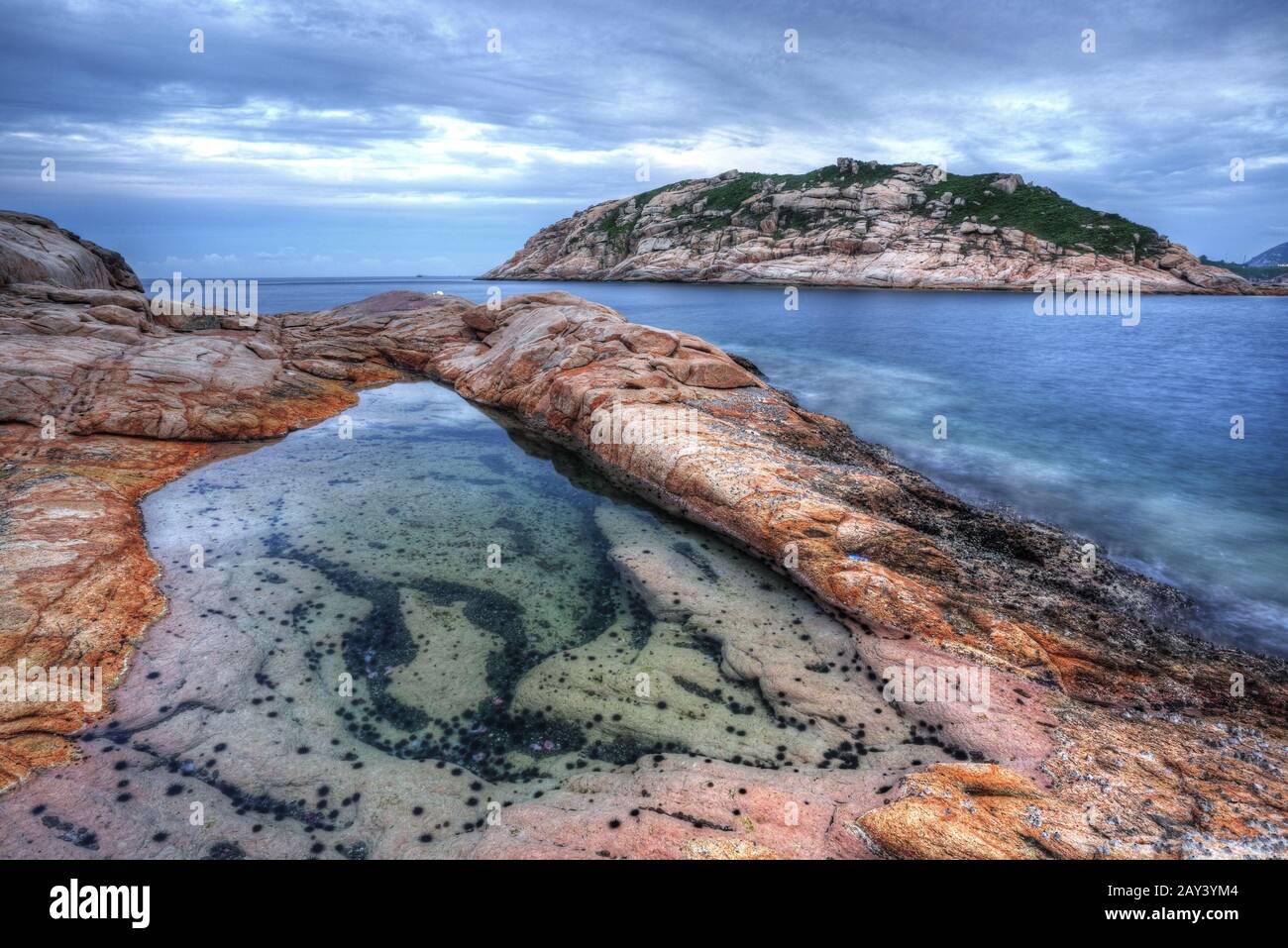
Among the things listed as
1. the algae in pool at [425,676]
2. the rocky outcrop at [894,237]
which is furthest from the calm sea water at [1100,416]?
the rocky outcrop at [894,237]

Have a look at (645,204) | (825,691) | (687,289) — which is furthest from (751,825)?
(645,204)

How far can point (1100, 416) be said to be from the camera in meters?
31.8

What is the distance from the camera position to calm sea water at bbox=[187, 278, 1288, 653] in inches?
679

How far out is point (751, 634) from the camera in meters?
12.5

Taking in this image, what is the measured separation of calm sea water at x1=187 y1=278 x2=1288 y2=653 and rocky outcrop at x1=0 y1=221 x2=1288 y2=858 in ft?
8.77

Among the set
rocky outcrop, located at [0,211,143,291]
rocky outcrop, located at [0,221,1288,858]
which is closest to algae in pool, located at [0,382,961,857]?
rocky outcrop, located at [0,221,1288,858]

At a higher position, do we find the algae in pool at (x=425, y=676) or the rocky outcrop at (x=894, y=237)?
the rocky outcrop at (x=894, y=237)

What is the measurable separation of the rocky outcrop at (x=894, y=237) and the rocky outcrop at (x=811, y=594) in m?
101

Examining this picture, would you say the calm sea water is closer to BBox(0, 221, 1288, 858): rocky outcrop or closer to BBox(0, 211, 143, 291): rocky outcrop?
BBox(0, 221, 1288, 858): rocky outcrop

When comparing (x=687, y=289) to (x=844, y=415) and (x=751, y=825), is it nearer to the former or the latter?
(x=844, y=415)

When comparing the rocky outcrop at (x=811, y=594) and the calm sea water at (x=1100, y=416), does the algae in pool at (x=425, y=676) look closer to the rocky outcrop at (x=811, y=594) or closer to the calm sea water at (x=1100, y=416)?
the rocky outcrop at (x=811, y=594)

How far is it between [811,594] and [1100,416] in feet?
92.9

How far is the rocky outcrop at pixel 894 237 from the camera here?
342 feet

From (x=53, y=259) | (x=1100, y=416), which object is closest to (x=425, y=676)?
(x=1100, y=416)
